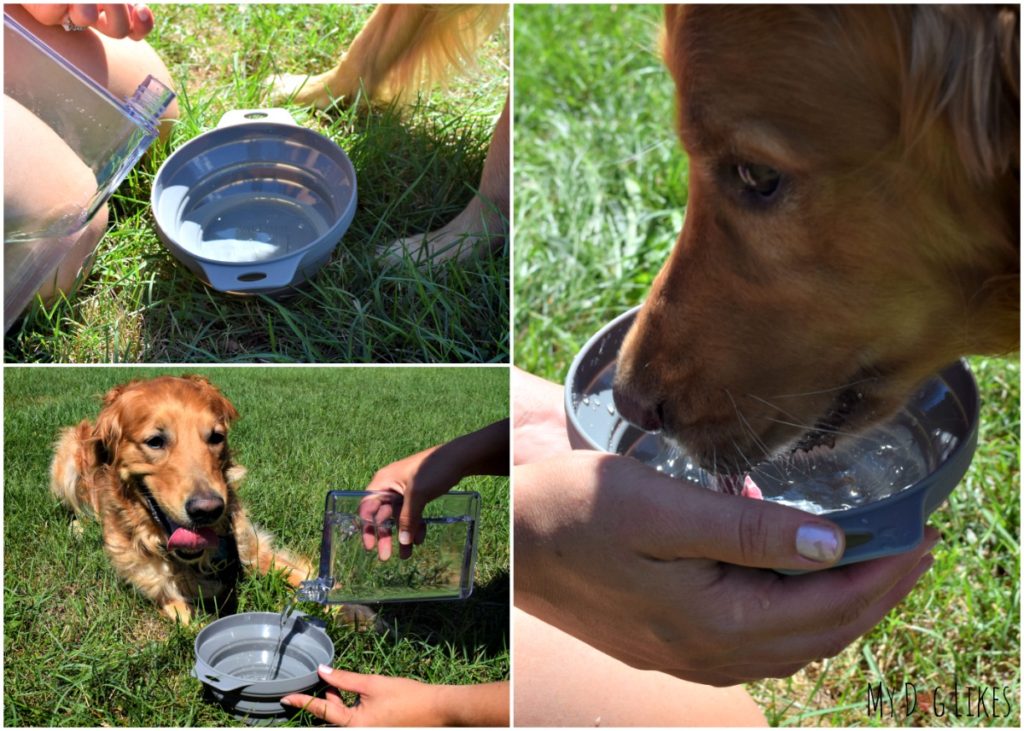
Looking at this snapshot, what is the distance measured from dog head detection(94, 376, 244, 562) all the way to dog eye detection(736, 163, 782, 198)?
2.69 ft

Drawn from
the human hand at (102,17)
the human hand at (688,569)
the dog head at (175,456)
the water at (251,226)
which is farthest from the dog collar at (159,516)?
the human hand at (102,17)

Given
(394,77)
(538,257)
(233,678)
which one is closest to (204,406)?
(233,678)

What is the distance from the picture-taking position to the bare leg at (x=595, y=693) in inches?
70.8

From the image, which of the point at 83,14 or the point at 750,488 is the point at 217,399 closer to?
the point at 750,488

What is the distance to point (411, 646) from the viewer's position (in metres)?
1.62

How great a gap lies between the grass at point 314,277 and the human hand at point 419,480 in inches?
12.7

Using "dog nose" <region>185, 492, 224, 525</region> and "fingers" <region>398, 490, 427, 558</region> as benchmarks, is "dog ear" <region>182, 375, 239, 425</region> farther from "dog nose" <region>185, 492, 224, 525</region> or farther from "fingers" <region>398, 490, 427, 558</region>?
"fingers" <region>398, 490, 427, 558</region>

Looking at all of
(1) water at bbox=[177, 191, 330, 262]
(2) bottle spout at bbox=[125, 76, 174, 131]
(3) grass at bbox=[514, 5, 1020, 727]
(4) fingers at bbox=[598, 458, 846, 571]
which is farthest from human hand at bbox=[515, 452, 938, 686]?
(2) bottle spout at bbox=[125, 76, 174, 131]

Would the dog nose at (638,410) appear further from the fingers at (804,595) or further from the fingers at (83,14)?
the fingers at (83,14)

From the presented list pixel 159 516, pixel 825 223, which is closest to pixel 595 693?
pixel 159 516

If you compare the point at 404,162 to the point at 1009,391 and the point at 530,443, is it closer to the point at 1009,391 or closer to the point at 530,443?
the point at 530,443

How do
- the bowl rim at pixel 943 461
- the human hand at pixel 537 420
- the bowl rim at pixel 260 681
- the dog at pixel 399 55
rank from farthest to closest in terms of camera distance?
the dog at pixel 399 55, the human hand at pixel 537 420, the bowl rim at pixel 260 681, the bowl rim at pixel 943 461

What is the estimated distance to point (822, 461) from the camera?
1.80 m

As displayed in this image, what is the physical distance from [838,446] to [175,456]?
1.08 metres
